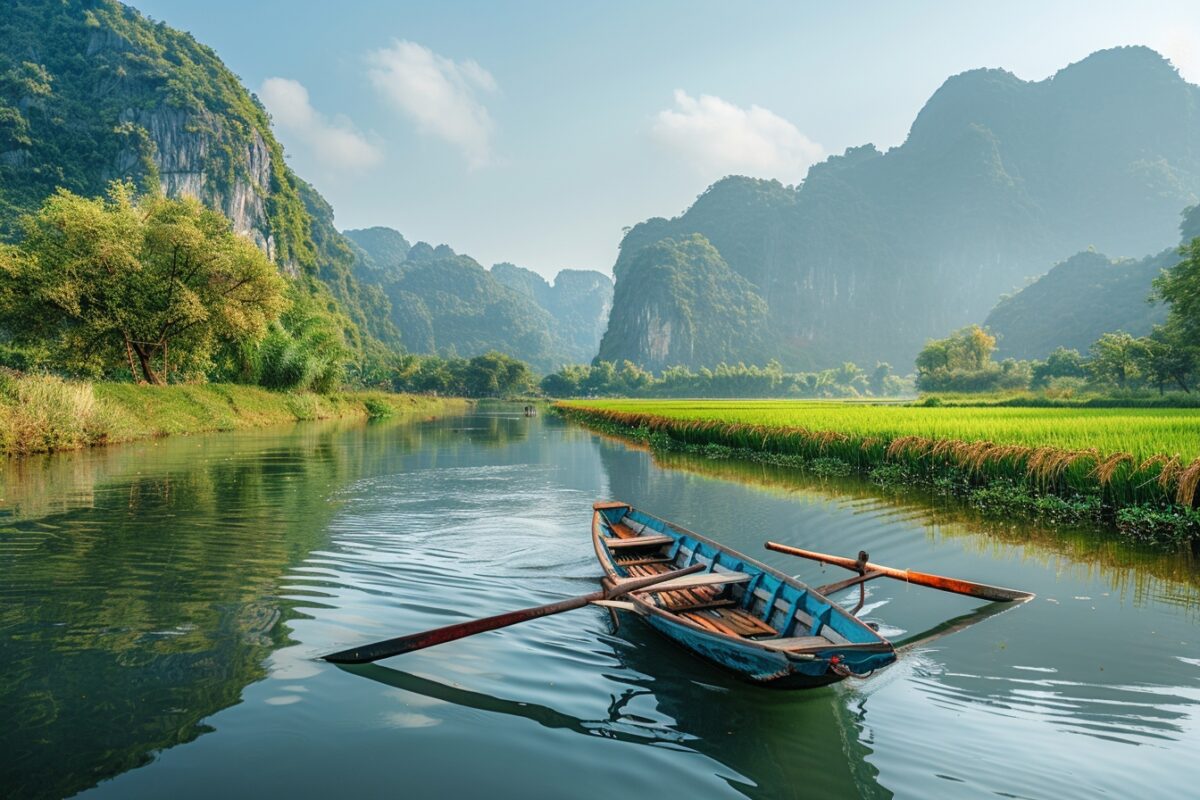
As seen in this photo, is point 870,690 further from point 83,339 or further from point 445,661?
point 83,339

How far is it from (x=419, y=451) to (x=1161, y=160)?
825 feet

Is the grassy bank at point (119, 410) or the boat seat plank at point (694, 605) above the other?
the grassy bank at point (119, 410)

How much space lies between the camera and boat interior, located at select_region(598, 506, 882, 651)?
4.14m

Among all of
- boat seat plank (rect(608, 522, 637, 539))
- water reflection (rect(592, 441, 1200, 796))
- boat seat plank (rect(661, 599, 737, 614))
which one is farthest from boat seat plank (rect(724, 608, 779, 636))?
boat seat plank (rect(608, 522, 637, 539))

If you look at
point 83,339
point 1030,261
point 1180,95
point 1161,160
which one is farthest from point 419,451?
point 1180,95

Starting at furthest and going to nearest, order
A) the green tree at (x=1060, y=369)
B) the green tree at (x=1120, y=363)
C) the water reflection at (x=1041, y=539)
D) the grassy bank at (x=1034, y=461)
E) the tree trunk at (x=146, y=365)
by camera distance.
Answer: the green tree at (x=1060, y=369) → the green tree at (x=1120, y=363) → the tree trunk at (x=146, y=365) → the grassy bank at (x=1034, y=461) → the water reflection at (x=1041, y=539)

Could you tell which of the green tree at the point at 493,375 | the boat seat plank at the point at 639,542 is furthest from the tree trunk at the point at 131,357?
the green tree at the point at 493,375

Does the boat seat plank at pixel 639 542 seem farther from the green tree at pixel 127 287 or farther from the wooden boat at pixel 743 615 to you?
the green tree at pixel 127 287

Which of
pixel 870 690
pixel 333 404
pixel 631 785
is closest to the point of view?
pixel 631 785

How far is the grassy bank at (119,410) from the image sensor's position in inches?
664

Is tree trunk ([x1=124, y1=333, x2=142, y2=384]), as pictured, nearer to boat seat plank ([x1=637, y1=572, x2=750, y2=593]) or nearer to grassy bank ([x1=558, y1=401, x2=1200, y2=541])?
grassy bank ([x1=558, y1=401, x2=1200, y2=541])

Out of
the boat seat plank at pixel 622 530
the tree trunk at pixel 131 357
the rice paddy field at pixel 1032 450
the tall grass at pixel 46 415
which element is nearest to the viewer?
the boat seat plank at pixel 622 530

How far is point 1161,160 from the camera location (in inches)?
7308

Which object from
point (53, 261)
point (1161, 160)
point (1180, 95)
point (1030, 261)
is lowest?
point (53, 261)
